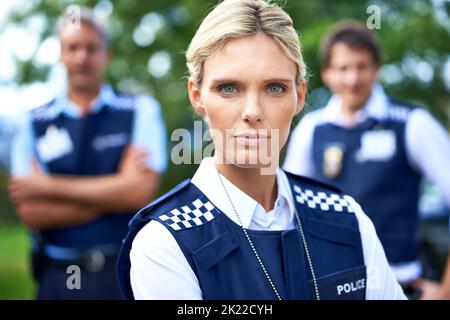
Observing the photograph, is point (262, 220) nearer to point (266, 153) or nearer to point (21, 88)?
point (266, 153)

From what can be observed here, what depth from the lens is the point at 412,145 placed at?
11.5 feet

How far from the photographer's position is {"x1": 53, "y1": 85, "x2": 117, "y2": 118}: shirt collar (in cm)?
380

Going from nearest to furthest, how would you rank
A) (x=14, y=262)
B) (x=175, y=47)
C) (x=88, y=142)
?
1. (x=88, y=142)
2. (x=175, y=47)
3. (x=14, y=262)

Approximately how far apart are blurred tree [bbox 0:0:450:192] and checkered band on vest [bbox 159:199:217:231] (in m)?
3.50

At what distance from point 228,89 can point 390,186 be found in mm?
1989

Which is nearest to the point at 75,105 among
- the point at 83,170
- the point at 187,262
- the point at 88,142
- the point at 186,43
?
the point at 88,142

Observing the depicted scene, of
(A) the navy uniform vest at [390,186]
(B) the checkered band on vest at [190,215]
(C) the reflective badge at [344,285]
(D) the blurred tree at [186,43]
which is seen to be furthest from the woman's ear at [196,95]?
(D) the blurred tree at [186,43]

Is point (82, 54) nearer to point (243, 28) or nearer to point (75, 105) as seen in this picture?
point (75, 105)


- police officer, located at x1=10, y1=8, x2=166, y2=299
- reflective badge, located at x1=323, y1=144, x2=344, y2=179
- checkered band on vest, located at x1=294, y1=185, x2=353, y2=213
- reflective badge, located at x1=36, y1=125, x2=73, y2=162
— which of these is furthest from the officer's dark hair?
checkered band on vest, located at x1=294, y1=185, x2=353, y2=213

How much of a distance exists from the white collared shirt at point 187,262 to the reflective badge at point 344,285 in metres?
0.03

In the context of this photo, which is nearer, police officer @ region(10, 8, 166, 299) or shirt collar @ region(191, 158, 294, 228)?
shirt collar @ region(191, 158, 294, 228)

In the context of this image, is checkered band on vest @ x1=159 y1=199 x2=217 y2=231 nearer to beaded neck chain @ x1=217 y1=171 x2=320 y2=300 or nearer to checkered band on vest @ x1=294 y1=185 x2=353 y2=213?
beaded neck chain @ x1=217 y1=171 x2=320 y2=300

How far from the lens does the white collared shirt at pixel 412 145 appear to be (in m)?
3.45

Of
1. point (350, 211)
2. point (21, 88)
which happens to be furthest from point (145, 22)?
point (350, 211)
